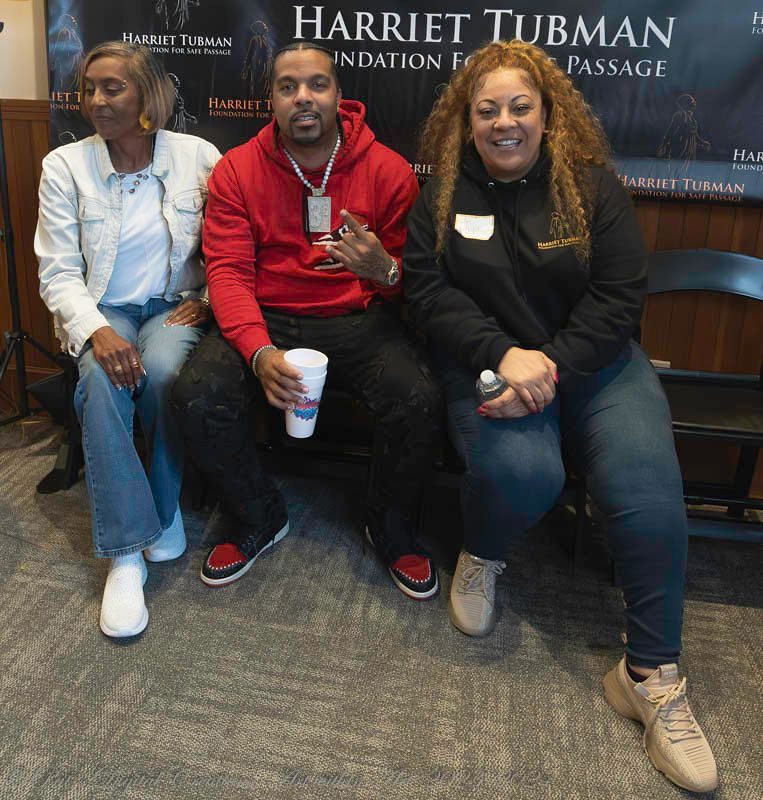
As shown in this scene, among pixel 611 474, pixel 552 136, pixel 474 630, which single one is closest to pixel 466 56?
pixel 552 136

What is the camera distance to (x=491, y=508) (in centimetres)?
169

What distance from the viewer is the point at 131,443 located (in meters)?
1.81

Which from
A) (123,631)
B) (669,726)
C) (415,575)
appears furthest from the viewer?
(415,575)

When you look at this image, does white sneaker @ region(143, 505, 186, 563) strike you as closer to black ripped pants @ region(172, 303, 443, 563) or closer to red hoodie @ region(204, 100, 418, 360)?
black ripped pants @ region(172, 303, 443, 563)

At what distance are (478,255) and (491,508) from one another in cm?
60

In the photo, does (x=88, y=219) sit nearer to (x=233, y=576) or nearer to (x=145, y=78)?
(x=145, y=78)

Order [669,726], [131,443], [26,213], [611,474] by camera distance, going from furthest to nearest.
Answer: [26,213]
[131,443]
[611,474]
[669,726]

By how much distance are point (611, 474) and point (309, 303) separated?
0.92 meters

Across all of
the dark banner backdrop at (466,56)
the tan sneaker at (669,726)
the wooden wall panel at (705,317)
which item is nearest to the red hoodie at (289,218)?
the dark banner backdrop at (466,56)

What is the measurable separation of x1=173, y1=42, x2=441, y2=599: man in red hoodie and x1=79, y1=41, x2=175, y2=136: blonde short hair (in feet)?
0.75

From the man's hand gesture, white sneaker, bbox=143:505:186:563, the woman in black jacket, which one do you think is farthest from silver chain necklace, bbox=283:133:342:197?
white sneaker, bbox=143:505:186:563

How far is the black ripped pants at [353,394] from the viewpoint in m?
1.83

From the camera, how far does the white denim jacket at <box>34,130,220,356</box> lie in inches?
78.3

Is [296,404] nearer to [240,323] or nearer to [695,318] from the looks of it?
[240,323]
